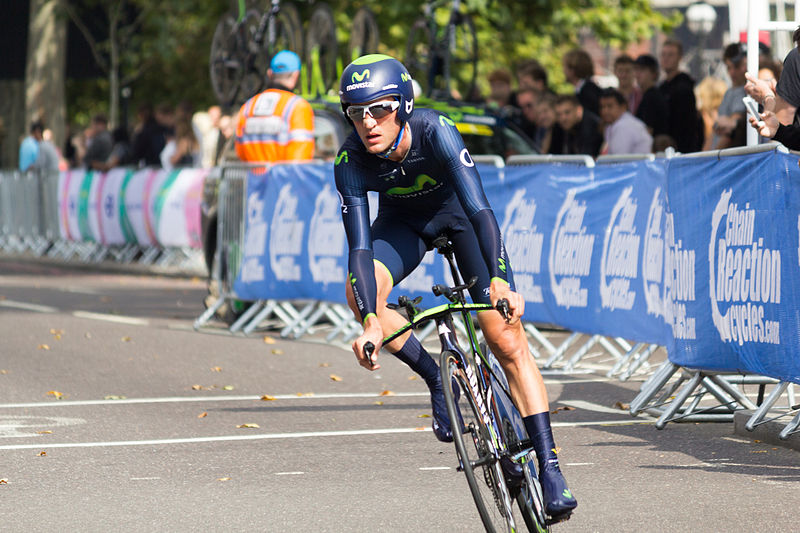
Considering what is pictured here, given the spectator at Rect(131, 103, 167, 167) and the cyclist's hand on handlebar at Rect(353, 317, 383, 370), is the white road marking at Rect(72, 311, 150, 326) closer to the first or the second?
the spectator at Rect(131, 103, 167, 167)

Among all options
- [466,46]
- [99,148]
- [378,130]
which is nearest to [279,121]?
[466,46]

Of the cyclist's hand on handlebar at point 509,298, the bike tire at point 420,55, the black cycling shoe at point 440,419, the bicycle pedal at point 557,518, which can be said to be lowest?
the bicycle pedal at point 557,518

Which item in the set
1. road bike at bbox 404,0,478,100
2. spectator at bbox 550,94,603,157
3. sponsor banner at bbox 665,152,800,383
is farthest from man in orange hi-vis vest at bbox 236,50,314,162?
road bike at bbox 404,0,478,100

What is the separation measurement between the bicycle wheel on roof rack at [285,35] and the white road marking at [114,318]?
18.7 feet

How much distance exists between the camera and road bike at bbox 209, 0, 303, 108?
71.6 feet

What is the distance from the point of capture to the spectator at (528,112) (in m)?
17.8

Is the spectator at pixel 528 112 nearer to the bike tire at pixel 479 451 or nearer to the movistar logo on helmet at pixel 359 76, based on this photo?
the movistar logo on helmet at pixel 359 76

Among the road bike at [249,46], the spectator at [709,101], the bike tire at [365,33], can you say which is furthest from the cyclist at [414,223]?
the road bike at [249,46]

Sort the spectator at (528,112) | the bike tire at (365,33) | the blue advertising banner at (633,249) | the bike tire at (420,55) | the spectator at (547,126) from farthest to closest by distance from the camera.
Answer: the bike tire at (420,55) → the bike tire at (365,33) → the spectator at (528,112) → the spectator at (547,126) → the blue advertising banner at (633,249)

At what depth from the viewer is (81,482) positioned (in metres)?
7.88

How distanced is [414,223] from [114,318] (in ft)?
32.8

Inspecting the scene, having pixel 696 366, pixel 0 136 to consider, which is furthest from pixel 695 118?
pixel 0 136

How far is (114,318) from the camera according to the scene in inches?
656

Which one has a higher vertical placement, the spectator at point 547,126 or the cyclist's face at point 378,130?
the cyclist's face at point 378,130
